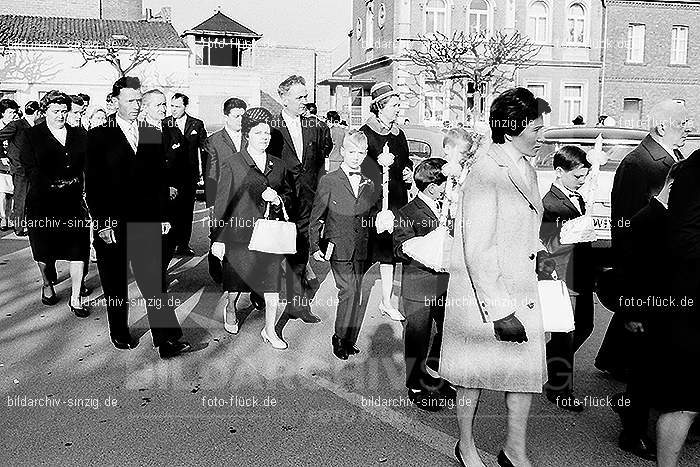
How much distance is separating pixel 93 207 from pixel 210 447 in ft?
7.93

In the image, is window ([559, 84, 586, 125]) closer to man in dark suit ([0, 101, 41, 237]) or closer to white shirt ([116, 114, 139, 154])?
man in dark suit ([0, 101, 41, 237])

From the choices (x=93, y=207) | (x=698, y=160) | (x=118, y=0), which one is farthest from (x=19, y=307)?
(x=118, y=0)

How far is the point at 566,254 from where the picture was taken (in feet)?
16.9

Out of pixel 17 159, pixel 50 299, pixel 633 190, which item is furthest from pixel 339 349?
pixel 17 159

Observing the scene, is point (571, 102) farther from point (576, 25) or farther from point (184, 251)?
point (184, 251)

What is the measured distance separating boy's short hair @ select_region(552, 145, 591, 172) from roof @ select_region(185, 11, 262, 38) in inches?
1866

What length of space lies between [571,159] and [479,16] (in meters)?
37.0

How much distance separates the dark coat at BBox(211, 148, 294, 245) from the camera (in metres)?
6.44

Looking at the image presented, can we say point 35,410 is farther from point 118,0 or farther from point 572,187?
point 118,0

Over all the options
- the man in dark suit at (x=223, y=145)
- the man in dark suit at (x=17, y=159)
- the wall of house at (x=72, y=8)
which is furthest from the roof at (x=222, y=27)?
the man in dark suit at (x=223, y=145)

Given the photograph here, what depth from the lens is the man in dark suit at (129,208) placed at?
5.95 meters

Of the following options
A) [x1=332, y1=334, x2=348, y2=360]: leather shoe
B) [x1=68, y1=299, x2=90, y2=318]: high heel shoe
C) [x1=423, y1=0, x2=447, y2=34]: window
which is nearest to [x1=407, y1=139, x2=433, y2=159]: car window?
[x1=68, y1=299, x2=90, y2=318]: high heel shoe

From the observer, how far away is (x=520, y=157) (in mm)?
3891

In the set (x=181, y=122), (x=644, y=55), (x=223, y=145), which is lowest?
(x=223, y=145)
